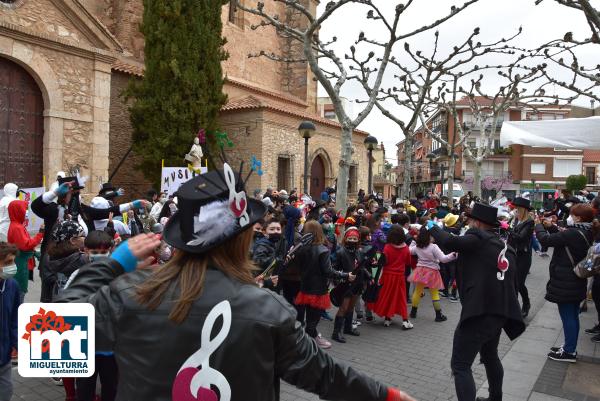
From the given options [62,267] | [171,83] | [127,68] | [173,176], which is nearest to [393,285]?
[62,267]

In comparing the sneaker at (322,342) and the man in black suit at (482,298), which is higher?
the man in black suit at (482,298)

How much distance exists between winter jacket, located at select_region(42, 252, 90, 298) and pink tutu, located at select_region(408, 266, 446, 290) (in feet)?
17.1

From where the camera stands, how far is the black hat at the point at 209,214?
61.4 inches

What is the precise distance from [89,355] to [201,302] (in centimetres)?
153

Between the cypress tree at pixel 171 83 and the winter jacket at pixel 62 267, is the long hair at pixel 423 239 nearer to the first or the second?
the winter jacket at pixel 62 267

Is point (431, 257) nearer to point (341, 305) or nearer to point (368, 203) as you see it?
point (341, 305)

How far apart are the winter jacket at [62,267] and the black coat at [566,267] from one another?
210 inches

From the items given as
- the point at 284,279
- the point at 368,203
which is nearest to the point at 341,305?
the point at 284,279

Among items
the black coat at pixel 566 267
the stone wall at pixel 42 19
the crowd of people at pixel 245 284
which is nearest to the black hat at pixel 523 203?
the crowd of people at pixel 245 284

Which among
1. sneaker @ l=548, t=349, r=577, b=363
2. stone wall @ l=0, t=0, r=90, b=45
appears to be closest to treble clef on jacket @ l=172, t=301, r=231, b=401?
sneaker @ l=548, t=349, r=577, b=363

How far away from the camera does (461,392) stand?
3.69m

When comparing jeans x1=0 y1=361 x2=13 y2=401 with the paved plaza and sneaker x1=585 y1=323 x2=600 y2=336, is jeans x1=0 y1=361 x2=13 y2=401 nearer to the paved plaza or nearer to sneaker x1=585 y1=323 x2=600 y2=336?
the paved plaza

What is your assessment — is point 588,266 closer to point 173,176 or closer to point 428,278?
point 428,278

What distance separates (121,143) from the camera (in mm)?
19094
